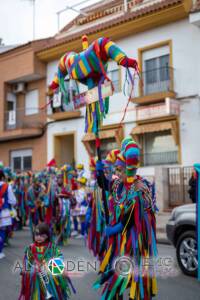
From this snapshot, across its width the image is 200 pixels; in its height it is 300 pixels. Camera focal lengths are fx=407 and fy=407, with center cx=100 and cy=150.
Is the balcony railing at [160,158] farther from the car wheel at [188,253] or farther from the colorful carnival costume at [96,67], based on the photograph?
A: the colorful carnival costume at [96,67]

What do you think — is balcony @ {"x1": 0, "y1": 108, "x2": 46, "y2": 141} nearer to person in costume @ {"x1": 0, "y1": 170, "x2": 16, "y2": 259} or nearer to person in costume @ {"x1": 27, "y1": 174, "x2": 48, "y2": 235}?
person in costume @ {"x1": 27, "y1": 174, "x2": 48, "y2": 235}

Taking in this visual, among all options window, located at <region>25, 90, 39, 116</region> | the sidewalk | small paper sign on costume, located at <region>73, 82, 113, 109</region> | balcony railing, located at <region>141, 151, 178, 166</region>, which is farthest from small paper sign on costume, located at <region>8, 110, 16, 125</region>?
small paper sign on costume, located at <region>73, 82, 113, 109</region>

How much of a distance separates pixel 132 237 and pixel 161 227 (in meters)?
8.40

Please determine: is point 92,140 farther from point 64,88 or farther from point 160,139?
point 64,88

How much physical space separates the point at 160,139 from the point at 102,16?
6.96 metres

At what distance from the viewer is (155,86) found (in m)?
17.5

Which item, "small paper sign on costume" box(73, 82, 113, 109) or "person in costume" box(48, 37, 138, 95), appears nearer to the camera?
"person in costume" box(48, 37, 138, 95)

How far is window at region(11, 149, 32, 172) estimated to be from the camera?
23062 millimetres

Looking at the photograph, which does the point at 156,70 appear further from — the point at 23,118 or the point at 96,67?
the point at 96,67

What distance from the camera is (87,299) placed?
5.30m

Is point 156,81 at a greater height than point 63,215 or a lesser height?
greater

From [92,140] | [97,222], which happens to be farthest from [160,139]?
[97,222]

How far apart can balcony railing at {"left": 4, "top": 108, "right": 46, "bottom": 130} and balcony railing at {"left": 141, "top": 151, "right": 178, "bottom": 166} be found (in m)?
6.96

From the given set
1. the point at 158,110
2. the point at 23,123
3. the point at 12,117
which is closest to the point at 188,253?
the point at 158,110
